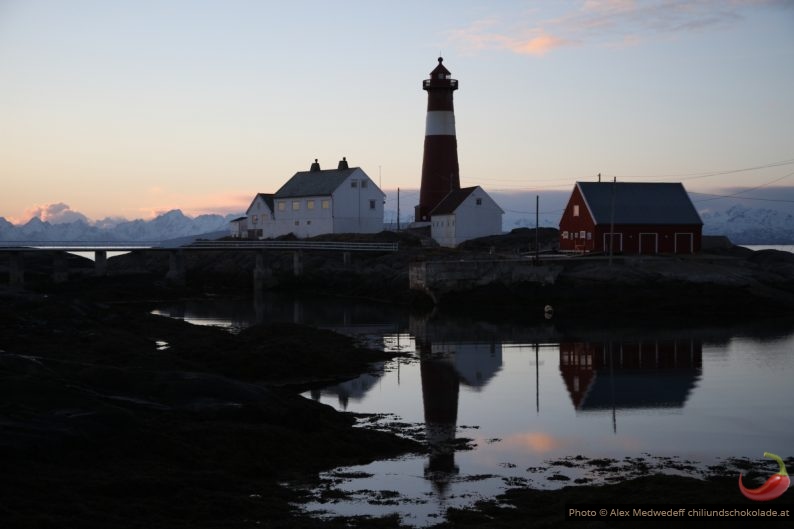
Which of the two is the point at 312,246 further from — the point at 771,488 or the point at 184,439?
the point at 771,488

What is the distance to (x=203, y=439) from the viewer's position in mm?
15070

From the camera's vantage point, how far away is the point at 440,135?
59.8m

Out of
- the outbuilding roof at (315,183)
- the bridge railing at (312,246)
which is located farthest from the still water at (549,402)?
the outbuilding roof at (315,183)

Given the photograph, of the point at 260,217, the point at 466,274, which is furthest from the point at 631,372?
the point at 260,217

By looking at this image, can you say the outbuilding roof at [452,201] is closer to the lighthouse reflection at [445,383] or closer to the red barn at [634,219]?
the red barn at [634,219]

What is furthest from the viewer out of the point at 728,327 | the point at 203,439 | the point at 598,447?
the point at 728,327

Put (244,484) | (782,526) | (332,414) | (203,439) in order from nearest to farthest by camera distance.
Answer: (782,526) → (244,484) → (203,439) → (332,414)

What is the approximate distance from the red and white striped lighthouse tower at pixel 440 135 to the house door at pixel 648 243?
52.0 ft

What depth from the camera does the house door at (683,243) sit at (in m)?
50.5

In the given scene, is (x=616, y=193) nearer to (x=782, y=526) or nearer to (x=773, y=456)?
(x=773, y=456)

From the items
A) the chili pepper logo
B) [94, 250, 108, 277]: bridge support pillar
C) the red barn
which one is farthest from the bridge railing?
the chili pepper logo

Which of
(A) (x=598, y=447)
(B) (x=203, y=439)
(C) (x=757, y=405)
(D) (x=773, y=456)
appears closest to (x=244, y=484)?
(B) (x=203, y=439)

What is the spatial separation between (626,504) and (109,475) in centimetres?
737

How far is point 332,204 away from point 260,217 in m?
9.61
